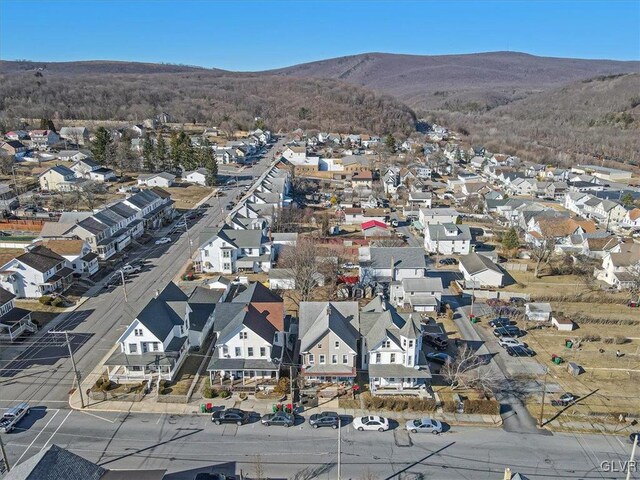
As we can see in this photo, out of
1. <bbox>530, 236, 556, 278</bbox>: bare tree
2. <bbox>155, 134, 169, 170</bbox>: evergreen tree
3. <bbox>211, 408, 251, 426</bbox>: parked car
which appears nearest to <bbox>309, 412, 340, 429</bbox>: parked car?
<bbox>211, 408, 251, 426</bbox>: parked car

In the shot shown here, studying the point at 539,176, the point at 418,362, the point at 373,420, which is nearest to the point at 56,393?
the point at 373,420

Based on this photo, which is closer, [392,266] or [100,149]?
[392,266]

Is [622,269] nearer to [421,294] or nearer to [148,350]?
[421,294]

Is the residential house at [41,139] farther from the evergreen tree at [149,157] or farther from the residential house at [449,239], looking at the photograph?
the residential house at [449,239]

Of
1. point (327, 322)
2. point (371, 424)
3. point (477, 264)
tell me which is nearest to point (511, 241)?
point (477, 264)

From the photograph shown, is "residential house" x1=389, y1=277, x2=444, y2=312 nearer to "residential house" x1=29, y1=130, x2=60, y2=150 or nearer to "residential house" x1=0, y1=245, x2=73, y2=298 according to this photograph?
"residential house" x1=0, y1=245, x2=73, y2=298

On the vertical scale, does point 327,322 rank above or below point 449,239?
below

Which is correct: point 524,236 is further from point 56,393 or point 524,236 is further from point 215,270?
point 56,393

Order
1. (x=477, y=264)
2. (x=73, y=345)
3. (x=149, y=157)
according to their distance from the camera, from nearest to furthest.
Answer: (x=73, y=345) → (x=477, y=264) → (x=149, y=157)
